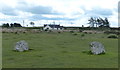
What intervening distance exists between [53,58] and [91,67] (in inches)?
142

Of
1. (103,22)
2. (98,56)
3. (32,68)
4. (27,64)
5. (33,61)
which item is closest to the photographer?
(32,68)

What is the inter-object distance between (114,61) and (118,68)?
7.30 ft

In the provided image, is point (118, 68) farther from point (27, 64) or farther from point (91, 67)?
point (27, 64)

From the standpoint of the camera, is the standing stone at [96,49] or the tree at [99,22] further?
the tree at [99,22]

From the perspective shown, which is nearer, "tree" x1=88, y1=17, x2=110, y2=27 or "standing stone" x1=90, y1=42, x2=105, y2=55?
"standing stone" x1=90, y1=42, x2=105, y2=55

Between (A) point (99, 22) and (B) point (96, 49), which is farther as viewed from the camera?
(A) point (99, 22)

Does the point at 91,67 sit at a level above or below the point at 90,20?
below

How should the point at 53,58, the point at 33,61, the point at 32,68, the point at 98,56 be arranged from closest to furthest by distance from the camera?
the point at 32,68
the point at 33,61
the point at 53,58
the point at 98,56

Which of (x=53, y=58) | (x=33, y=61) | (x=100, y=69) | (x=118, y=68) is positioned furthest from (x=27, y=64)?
(x=118, y=68)

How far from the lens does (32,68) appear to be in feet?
42.1

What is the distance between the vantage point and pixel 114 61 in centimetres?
1530

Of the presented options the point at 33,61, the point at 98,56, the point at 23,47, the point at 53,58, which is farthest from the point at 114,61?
the point at 23,47

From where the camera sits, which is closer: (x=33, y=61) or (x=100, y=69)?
(x=100, y=69)

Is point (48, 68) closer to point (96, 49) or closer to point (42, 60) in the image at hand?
point (42, 60)
